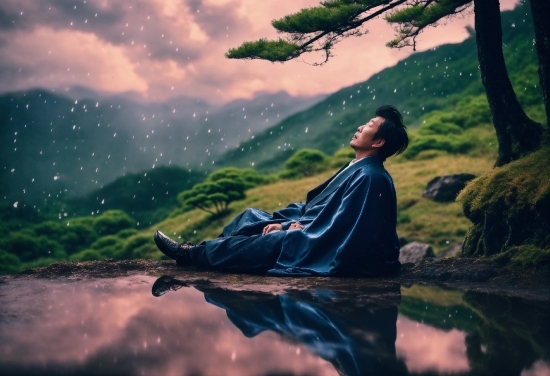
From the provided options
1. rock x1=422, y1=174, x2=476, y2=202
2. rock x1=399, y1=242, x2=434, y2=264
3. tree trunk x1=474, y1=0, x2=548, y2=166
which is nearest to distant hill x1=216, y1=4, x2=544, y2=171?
rock x1=422, y1=174, x2=476, y2=202

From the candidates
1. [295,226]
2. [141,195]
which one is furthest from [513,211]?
[141,195]

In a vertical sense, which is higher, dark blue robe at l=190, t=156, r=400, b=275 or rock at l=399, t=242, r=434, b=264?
dark blue robe at l=190, t=156, r=400, b=275

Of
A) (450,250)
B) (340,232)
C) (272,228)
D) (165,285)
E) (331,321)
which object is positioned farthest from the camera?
(450,250)

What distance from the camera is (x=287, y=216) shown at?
13.5 feet

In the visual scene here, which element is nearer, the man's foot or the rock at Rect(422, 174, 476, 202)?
the man's foot

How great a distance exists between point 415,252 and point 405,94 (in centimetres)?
1715

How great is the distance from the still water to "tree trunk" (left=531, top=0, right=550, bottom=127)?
2.11 m

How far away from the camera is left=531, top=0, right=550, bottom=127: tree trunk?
4047 mm

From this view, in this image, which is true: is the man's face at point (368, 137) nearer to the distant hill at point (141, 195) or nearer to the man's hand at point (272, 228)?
the man's hand at point (272, 228)

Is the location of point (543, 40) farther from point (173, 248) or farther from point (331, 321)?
point (173, 248)

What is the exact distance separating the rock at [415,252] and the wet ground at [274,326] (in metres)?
5.10

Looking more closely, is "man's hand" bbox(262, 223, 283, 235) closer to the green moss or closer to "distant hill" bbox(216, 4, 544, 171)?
the green moss

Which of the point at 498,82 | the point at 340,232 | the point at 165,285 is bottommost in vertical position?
the point at 165,285

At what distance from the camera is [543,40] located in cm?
407
